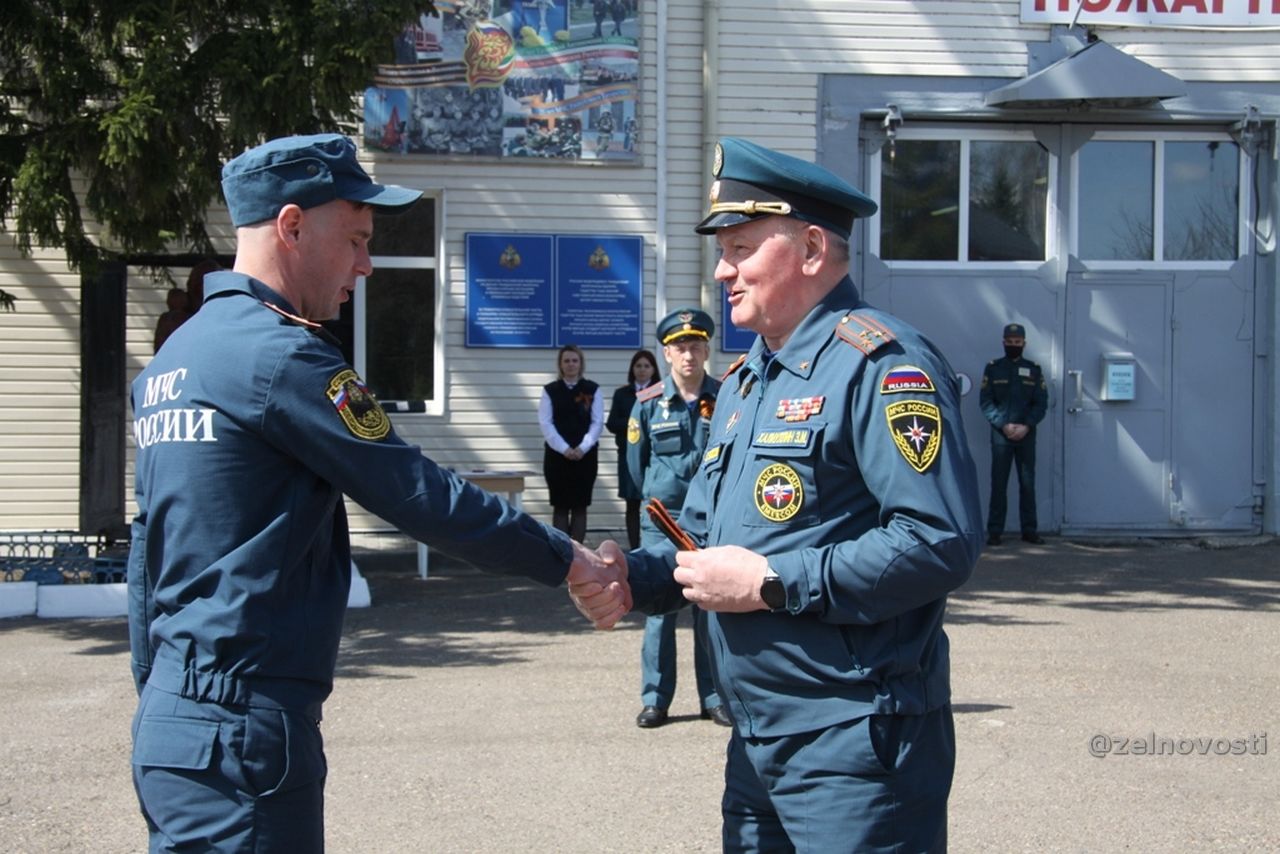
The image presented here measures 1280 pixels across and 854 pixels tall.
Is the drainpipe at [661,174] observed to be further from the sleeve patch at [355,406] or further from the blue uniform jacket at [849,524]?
the sleeve patch at [355,406]

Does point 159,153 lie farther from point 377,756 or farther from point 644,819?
point 644,819

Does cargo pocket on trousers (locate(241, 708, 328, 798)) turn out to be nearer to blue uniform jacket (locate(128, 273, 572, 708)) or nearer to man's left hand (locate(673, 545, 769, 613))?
blue uniform jacket (locate(128, 273, 572, 708))

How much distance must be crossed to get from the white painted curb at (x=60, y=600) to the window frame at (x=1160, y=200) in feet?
27.9

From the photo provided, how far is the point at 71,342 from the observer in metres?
13.1

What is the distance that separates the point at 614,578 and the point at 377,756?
11.3 ft

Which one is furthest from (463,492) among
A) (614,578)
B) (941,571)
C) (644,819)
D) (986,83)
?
(986,83)

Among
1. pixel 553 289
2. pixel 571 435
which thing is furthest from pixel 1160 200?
pixel 571 435

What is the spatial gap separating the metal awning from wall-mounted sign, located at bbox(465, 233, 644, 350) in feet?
13.2

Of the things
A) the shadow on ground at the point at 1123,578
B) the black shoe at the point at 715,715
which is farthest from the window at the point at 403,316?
the black shoe at the point at 715,715

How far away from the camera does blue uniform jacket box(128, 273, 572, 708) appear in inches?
106

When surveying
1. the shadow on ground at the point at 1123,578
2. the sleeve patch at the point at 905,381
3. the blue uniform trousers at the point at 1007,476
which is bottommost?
the shadow on ground at the point at 1123,578

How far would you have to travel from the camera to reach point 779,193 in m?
3.09

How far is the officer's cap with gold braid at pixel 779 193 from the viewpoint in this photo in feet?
10.0

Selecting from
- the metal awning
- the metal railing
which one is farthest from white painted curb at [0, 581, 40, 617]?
the metal awning
